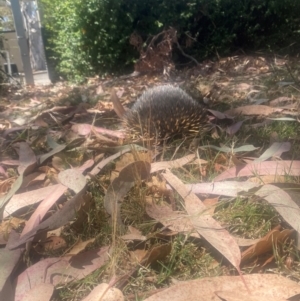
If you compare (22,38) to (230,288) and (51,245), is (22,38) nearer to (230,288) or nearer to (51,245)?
(51,245)

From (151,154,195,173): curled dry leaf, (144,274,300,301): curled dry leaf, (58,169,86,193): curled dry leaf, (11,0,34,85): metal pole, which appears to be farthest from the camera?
(11,0,34,85): metal pole

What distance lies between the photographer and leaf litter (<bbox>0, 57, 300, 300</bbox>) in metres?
1.01

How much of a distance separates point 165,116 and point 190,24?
10.1 ft

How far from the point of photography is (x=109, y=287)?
97 centimetres

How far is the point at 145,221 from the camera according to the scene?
125 cm

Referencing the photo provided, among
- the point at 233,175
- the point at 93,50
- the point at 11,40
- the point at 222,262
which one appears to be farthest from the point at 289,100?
the point at 11,40

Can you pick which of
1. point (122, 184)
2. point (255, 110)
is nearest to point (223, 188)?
point (122, 184)

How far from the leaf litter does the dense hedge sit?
3.02 meters

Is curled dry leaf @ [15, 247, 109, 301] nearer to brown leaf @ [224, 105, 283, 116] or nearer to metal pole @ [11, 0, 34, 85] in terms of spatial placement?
brown leaf @ [224, 105, 283, 116]

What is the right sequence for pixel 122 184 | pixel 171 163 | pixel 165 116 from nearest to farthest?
pixel 122 184 → pixel 171 163 → pixel 165 116

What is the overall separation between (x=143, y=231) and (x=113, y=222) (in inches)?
3.5

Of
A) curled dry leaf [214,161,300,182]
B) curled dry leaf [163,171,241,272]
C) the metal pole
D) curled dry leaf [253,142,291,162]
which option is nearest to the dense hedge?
the metal pole

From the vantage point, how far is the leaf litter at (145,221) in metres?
1.01

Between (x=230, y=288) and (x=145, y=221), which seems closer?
(x=230, y=288)
